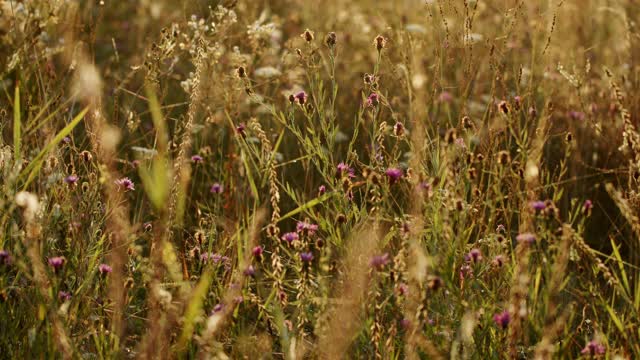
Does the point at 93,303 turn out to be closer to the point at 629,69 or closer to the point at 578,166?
the point at 578,166

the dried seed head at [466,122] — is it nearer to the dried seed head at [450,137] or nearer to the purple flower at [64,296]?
the dried seed head at [450,137]

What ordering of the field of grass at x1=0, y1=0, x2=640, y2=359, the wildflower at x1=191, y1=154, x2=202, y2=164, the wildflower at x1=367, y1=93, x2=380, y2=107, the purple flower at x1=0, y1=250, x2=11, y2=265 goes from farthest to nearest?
the wildflower at x1=191, y1=154, x2=202, y2=164
the wildflower at x1=367, y1=93, x2=380, y2=107
the purple flower at x1=0, y1=250, x2=11, y2=265
the field of grass at x1=0, y1=0, x2=640, y2=359

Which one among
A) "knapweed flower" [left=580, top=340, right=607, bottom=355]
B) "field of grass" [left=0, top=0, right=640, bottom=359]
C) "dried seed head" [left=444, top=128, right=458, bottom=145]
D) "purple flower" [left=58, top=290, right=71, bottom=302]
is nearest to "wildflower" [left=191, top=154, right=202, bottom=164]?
"field of grass" [left=0, top=0, right=640, bottom=359]

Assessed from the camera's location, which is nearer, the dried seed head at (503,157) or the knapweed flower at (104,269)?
the dried seed head at (503,157)

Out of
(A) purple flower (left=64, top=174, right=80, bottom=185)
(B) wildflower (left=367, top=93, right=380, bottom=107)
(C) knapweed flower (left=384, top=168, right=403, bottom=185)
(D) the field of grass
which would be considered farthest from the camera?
(B) wildflower (left=367, top=93, right=380, bottom=107)

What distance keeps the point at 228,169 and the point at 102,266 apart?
856 mm

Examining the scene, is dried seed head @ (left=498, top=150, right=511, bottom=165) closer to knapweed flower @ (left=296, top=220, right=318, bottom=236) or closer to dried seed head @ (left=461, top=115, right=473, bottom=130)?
dried seed head @ (left=461, top=115, right=473, bottom=130)

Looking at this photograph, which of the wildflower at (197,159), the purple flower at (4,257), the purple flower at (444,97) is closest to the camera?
the purple flower at (4,257)

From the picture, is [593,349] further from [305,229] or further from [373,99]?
[373,99]

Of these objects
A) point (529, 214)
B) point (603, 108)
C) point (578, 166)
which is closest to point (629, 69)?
point (603, 108)

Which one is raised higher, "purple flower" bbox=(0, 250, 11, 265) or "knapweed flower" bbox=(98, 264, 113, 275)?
"purple flower" bbox=(0, 250, 11, 265)

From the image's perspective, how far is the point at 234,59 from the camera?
2.60 meters

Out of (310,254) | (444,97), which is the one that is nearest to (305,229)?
(310,254)

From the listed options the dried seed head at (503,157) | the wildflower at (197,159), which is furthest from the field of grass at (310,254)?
the wildflower at (197,159)
